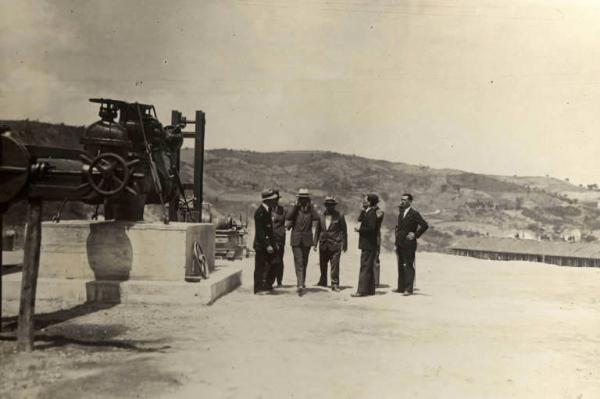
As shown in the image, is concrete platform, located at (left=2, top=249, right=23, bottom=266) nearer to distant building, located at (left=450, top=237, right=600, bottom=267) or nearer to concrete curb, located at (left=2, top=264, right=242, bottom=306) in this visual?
concrete curb, located at (left=2, top=264, right=242, bottom=306)

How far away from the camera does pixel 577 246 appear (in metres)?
31.7

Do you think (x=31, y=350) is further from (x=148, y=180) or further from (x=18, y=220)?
(x=18, y=220)

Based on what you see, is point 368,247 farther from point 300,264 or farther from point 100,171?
point 100,171

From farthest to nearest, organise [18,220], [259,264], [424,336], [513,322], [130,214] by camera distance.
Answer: [18,220] < [259,264] < [130,214] < [513,322] < [424,336]

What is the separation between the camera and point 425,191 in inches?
2616

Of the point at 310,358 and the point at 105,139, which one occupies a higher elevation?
the point at 105,139

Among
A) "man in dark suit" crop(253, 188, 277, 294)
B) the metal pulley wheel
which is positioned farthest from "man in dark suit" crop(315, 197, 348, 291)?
the metal pulley wheel

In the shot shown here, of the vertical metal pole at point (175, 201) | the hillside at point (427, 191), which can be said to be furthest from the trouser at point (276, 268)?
the hillside at point (427, 191)

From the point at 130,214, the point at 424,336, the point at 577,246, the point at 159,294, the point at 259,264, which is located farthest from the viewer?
the point at 577,246

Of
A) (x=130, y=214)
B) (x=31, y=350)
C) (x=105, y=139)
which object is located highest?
(x=105, y=139)

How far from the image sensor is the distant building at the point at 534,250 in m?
30.4

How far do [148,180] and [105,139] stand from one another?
97 cm

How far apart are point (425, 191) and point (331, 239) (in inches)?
2247

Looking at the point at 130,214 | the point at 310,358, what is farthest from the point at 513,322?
the point at 130,214
